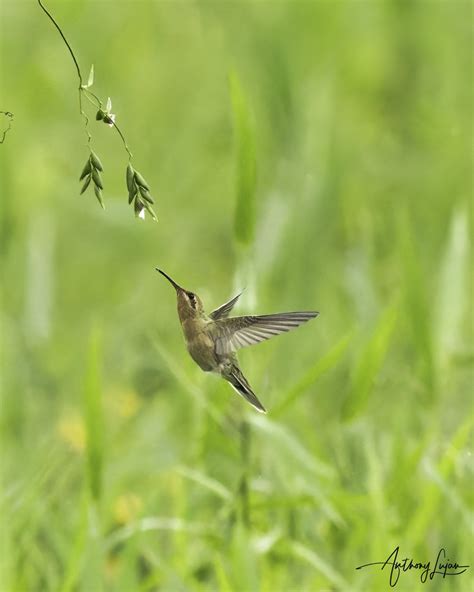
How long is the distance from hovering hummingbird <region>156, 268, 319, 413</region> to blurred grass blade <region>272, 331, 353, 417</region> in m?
0.74


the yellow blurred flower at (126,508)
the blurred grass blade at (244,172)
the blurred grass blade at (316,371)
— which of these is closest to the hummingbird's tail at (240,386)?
the blurred grass blade at (244,172)

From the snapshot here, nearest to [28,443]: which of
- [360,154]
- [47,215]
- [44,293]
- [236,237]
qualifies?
[44,293]

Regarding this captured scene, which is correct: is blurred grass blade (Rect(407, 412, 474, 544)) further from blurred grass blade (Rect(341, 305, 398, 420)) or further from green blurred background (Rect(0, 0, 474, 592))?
blurred grass blade (Rect(341, 305, 398, 420))

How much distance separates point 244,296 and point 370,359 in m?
0.51

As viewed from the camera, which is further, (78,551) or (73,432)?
(73,432)

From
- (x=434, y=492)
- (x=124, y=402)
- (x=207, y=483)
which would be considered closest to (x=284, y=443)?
(x=207, y=483)

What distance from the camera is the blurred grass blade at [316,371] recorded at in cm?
291

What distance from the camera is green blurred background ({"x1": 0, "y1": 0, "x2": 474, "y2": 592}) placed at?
321 cm

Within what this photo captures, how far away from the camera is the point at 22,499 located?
3.16 metres

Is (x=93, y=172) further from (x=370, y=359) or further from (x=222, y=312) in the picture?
(x=370, y=359)

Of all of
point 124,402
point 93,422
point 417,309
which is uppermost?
point 124,402

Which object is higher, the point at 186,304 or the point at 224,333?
the point at 224,333

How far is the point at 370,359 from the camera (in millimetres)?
3262

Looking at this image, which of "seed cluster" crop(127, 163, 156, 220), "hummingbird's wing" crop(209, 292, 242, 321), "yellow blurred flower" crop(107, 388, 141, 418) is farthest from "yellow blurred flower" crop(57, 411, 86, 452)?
"seed cluster" crop(127, 163, 156, 220)
